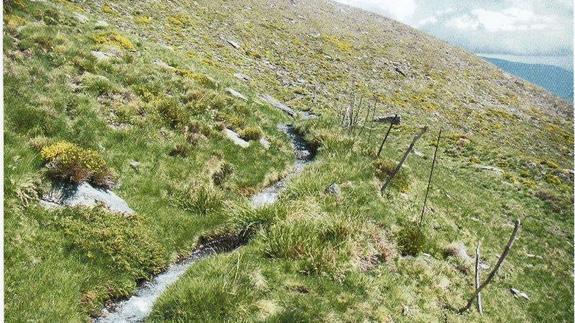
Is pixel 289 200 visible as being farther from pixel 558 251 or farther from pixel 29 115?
pixel 558 251

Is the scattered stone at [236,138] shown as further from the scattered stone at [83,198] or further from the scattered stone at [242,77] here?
the scattered stone at [242,77]

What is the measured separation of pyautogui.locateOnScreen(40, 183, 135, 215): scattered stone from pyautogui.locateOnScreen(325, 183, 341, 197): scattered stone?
7.15m

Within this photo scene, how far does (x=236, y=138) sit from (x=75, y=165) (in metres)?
8.53

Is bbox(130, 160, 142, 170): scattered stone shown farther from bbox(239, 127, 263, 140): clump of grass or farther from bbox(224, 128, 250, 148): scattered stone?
bbox(239, 127, 263, 140): clump of grass

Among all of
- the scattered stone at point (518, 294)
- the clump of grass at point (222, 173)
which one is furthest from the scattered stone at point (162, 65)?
the scattered stone at point (518, 294)

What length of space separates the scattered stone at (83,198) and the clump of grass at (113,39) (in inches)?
571

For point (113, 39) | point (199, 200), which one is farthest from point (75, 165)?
point (113, 39)

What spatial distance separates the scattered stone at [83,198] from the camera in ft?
33.6

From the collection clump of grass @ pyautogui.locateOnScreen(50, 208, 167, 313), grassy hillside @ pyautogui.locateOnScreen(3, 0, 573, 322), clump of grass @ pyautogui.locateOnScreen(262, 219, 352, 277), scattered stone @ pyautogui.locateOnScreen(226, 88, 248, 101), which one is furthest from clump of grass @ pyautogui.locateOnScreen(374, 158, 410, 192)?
clump of grass @ pyautogui.locateOnScreen(50, 208, 167, 313)

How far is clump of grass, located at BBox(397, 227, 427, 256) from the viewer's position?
45.2ft

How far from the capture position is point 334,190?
15.8 metres

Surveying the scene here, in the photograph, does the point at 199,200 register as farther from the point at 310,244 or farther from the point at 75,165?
the point at 310,244

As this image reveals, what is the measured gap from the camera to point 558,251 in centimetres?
2195

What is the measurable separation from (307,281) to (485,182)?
2491cm
